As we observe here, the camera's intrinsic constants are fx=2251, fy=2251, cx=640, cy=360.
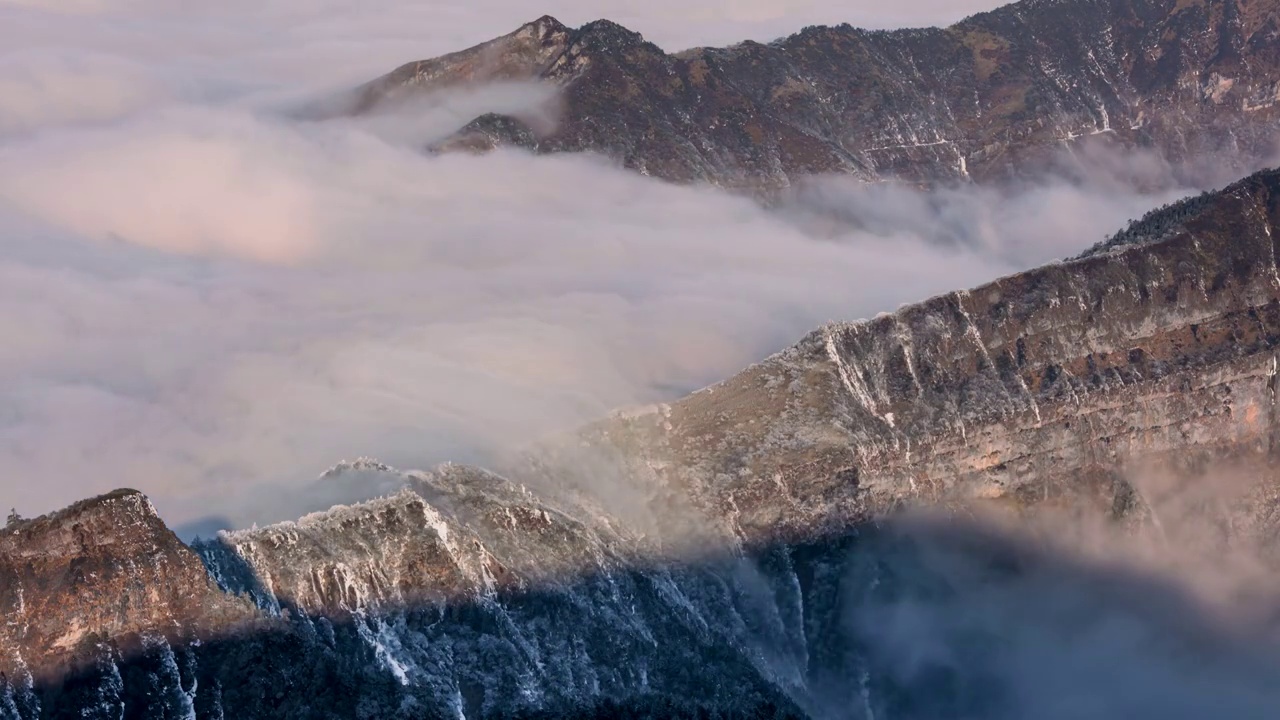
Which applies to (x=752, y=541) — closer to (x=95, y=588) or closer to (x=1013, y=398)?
(x=1013, y=398)

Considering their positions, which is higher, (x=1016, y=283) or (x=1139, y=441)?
(x=1016, y=283)

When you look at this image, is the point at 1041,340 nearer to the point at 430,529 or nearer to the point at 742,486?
the point at 742,486

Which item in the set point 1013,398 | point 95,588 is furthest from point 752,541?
point 95,588

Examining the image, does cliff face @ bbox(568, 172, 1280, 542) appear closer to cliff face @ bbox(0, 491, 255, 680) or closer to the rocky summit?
the rocky summit

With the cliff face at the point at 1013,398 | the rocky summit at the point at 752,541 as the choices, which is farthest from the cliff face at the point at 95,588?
the cliff face at the point at 1013,398

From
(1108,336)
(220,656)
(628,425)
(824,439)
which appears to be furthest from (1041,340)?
(220,656)

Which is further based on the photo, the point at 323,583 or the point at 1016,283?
the point at 1016,283

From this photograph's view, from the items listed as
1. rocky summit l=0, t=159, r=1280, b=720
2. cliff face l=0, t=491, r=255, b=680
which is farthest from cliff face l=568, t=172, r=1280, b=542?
cliff face l=0, t=491, r=255, b=680
